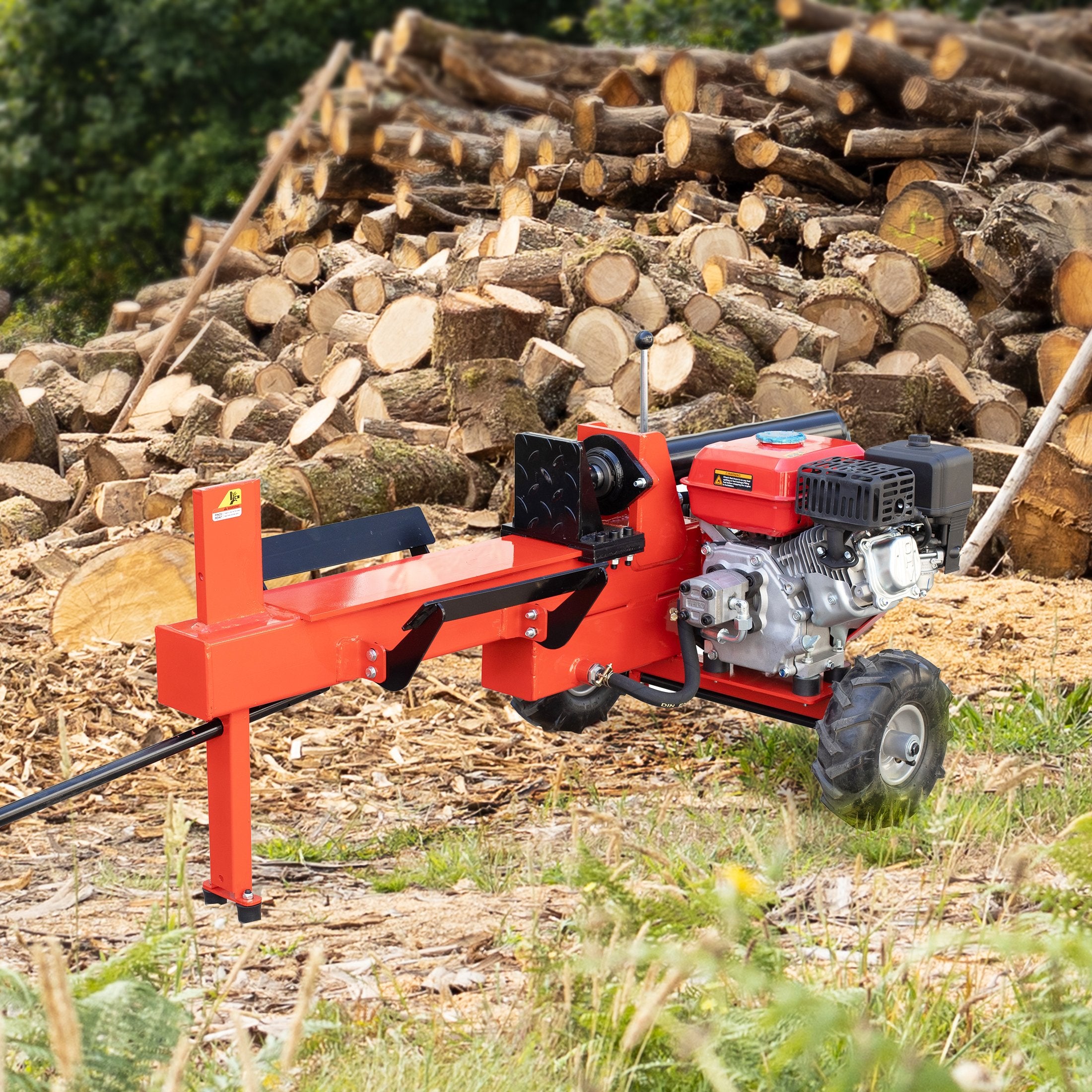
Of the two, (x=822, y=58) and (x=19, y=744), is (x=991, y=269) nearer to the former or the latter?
(x=822, y=58)

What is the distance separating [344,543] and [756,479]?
3.94 ft

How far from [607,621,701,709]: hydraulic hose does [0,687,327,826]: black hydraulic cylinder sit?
112 cm

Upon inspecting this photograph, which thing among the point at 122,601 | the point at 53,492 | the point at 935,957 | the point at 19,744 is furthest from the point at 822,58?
the point at 935,957

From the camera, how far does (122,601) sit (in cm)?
533

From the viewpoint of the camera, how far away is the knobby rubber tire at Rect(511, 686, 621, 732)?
451 cm

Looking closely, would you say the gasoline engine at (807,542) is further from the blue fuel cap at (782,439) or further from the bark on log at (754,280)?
the bark on log at (754,280)

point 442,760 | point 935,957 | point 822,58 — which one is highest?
point 822,58

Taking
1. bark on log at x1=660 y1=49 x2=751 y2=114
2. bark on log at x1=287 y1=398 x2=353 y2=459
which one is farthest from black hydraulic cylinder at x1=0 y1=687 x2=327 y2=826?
bark on log at x1=660 y1=49 x2=751 y2=114

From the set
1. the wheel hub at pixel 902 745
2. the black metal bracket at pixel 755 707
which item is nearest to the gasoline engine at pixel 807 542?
the black metal bracket at pixel 755 707

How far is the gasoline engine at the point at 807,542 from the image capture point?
3.87 meters

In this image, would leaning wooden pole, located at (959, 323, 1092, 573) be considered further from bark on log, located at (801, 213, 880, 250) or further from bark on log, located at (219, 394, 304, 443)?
bark on log, located at (219, 394, 304, 443)

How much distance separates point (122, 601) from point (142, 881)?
1957 millimetres

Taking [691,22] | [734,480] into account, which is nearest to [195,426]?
[734,480]

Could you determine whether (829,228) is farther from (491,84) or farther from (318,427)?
(491,84)
